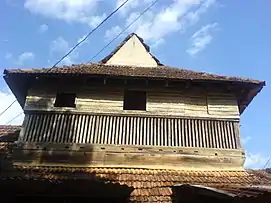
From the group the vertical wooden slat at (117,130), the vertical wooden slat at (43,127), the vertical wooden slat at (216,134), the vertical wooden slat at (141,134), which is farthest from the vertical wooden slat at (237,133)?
the vertical wooden slat at (43,127)

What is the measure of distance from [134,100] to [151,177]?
3.58 metres

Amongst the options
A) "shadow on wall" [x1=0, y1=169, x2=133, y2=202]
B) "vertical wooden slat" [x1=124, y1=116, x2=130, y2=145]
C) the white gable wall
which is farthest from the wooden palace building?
the white gable wall

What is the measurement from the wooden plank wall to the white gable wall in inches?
120

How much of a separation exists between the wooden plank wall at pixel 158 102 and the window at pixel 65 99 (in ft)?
0.68

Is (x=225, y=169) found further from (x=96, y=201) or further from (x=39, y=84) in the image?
(x=39, y=84)

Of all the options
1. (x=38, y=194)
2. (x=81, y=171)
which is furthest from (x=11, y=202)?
(x=81, y=171)

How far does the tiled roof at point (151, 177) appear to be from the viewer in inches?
370

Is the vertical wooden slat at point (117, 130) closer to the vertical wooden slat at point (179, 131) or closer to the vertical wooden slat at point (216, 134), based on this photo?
the vertical wooden slat at point (179, 131)

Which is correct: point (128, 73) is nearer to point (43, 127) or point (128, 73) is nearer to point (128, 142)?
point (128, 142)

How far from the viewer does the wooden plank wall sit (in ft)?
39.6

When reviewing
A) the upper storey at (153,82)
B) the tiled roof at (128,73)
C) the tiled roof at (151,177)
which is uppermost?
the tiled roof at (128,73)

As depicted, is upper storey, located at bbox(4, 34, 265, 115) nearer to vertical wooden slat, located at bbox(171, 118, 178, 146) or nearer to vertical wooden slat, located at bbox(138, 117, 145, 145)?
vertical wooden slat, located at bbox(171, 118, 178, 146)

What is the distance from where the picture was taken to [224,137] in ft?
38.1

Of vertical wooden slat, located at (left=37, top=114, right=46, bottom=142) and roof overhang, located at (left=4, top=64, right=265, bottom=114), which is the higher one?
roof overhang, located at (left=4, top=64, right=265, bottom=114)
